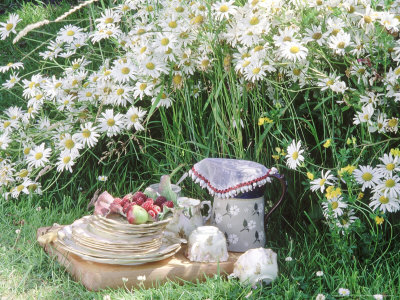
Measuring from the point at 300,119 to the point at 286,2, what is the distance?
1.55 feet

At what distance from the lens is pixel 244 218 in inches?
88.7

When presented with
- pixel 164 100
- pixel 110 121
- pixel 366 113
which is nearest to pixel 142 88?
pixel 164 100

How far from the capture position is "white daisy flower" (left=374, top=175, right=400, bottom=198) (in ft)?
6.52

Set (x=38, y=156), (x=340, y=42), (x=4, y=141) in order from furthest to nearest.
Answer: (x=4, y=141) < (x=38, y=156) < (x=340, y=42)

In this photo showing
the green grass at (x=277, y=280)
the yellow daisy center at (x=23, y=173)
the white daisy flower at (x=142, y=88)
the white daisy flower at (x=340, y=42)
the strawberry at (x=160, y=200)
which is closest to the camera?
the green grass at (x=277, y=280)

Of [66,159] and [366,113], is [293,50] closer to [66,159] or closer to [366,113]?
[366,113]

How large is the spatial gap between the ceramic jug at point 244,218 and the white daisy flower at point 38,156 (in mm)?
881

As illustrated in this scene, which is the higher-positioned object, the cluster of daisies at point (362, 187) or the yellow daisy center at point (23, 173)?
the cluster of daisies at point (362, 187)

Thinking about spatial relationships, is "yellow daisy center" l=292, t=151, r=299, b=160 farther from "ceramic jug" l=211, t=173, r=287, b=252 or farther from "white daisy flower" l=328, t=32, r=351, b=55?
"white daisy flower" l=328, t=32, r=351, b=55

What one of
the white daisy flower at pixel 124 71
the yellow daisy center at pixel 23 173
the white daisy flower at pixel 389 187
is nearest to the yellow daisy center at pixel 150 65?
the white daisy flower at pixel 124 71

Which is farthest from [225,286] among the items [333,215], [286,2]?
[286,2]

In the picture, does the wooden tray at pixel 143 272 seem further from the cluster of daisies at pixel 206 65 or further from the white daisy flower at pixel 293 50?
the white daisy flower at pixel 293 50

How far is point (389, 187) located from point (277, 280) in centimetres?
48

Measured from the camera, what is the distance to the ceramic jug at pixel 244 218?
2248 millimetres
